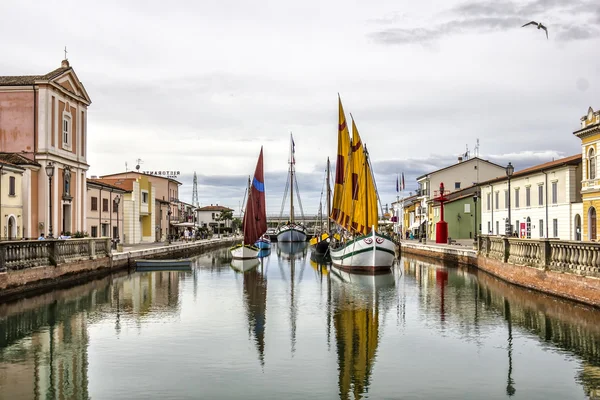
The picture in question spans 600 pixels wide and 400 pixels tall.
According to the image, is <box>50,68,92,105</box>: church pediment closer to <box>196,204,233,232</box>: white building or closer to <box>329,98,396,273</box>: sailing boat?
<box>329,98,396,273</box>: sailing boat

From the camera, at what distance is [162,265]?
1839 inches

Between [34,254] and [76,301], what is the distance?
3.98m

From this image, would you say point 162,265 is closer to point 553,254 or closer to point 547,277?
point 547,277

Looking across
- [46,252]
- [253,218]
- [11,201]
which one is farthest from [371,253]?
[11,201]

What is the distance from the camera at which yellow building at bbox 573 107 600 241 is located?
40.4 meters

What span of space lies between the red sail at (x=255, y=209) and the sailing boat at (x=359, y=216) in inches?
421

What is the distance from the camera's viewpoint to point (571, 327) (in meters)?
19.0

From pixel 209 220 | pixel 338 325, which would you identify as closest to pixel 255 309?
pixel 338 325

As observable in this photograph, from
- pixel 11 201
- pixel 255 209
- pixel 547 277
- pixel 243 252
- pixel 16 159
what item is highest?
pixel 16 159

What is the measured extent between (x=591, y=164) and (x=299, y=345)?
31.3m

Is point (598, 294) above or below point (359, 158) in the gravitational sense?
below

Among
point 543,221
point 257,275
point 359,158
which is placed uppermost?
point 359,158

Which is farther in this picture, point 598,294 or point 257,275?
point 257,275

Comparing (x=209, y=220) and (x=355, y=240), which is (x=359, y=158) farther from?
(x=209, y=220)
